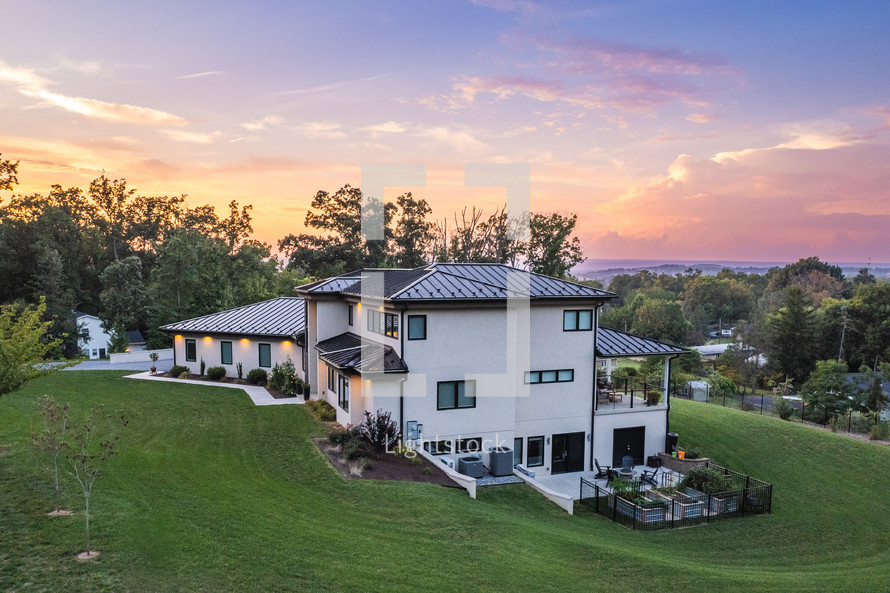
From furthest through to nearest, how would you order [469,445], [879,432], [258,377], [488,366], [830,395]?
1. [830,395]
2. [258,377]
3. [879,432]
4. [488,366]
5. [469,445]

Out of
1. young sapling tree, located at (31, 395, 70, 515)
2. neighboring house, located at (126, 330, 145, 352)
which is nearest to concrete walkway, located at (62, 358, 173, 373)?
neighboring house, located at (126, 330, 145, 352)

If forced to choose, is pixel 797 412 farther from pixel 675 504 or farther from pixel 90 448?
pixel 90 448

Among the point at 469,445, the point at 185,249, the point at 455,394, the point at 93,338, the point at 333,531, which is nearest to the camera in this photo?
the point at 333,531

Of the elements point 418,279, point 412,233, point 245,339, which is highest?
point 412,233

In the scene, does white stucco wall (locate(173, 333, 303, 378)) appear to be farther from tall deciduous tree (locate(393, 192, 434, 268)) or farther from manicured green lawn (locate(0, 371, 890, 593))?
tall deciduous tree (locate(393, 192, 434, 268))

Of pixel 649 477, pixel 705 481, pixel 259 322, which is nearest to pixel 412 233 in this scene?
pixel 259 322

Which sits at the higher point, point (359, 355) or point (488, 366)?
point (359, 355)

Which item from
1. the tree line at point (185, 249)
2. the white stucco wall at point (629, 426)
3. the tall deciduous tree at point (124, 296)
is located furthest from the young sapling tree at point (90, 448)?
the tall deciduous tree at point (124, 296)
